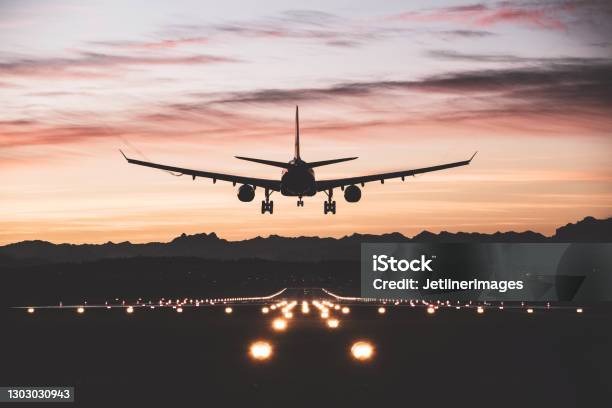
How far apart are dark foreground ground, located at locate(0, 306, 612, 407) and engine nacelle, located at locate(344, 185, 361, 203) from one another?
21.6 meters

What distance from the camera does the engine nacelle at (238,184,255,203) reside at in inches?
3590

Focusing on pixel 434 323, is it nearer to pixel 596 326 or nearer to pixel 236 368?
pixel 596 326

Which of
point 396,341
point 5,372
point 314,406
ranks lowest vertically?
point 314,406

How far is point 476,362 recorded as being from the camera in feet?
140

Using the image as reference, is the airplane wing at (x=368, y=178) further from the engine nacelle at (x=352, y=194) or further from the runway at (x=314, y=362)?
the runway at (x=314, y=362)

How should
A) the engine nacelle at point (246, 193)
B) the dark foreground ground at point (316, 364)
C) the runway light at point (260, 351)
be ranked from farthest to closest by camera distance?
1. the engine nacelle at point (246, 193)
2. the runway light at point (260, 351)
3. the dark foreground ground at point (316, 364)

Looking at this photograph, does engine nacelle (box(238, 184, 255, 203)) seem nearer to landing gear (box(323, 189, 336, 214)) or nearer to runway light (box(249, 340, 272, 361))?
landing gear (box(323, 189, 336, 214))

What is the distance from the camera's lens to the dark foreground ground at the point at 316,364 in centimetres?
A: 3102

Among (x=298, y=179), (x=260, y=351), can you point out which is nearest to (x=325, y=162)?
(x=298, y=179)

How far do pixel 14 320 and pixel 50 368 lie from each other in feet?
126

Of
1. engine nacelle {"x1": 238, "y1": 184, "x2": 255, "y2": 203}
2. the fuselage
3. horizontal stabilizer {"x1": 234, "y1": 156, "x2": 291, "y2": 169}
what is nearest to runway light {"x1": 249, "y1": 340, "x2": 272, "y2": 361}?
horizontal stabilizer {"x1": 234, "y1": 156, "x2": 291, "y2": 169}

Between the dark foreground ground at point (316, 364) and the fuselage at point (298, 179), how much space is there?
17.7 m

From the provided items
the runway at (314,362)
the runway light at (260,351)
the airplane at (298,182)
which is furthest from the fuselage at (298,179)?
the runway light at (260,351)

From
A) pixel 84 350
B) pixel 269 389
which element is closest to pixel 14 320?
pixel 84 350
